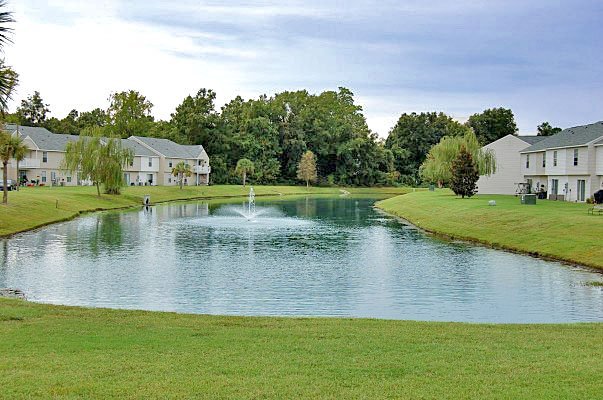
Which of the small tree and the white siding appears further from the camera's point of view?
the white siding

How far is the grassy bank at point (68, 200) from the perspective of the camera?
156ft

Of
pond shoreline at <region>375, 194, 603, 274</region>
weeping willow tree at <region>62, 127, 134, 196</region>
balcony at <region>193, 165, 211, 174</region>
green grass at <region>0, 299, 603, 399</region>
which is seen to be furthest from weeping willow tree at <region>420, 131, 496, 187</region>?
green grass at <region>0, 299, 603, 399</region>

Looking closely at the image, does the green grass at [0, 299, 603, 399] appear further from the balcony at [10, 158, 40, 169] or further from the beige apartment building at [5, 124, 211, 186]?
the balcony at [10, 158, 40, 169]

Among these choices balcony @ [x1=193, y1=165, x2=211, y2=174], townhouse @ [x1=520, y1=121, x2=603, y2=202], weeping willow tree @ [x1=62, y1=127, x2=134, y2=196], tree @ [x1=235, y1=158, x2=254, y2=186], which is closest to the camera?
townhouse @ [x1=520, y1=121, x2=603, y2=202]

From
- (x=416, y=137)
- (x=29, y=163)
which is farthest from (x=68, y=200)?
(x=416, y=137)

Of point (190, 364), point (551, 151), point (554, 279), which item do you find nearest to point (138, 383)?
point (190, 364)

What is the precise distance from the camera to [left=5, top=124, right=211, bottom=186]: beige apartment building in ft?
Answer: 302

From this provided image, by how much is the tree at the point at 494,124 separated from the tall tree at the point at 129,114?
234ft

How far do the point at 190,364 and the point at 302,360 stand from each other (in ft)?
5.98

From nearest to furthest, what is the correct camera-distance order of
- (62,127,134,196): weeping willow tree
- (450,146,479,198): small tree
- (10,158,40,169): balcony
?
(450,146,479,198): small tree, (62,127,134,196): weeping willow tree, (10,158,40,169): balcony

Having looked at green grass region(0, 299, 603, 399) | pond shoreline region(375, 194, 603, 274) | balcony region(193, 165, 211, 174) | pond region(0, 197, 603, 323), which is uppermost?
balcony region(193, 165, 211, 174)

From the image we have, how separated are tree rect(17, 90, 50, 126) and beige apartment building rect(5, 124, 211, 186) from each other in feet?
103

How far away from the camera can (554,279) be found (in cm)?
2698

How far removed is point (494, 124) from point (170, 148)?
69897 millimetres
